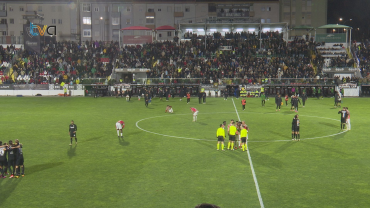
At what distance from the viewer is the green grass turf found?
13352mm

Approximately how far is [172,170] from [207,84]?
1677 inches

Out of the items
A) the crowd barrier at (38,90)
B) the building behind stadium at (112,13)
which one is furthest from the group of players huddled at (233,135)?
the building behind stadium at (112,13)

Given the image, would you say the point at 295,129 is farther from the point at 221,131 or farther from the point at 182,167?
the point at 182,167

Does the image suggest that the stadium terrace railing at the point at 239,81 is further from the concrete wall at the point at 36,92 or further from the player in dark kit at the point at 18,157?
the player in dark kit at the point at 18,157

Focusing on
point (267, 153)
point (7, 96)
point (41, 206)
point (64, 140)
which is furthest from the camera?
point (7, 96)

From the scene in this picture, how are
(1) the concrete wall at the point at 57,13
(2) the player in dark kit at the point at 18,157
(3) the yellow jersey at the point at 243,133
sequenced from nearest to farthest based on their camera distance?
1. (2) the player in dark kit at the point at 18,157
2. (3) the yellow jersey at the point at 243,133
3. (1) the concrete wall at the point at 57,13

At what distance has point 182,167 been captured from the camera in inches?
685

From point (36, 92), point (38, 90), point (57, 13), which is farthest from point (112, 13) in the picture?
point (36, 92)

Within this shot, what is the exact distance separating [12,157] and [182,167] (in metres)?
7.27

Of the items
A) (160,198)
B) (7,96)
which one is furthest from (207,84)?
(160,198)

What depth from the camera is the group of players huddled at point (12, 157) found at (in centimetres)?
1558

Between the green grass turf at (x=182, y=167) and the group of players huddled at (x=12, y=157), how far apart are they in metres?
0.48

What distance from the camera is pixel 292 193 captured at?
13.8 metres

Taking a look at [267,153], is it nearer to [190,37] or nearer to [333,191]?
[333,191]
